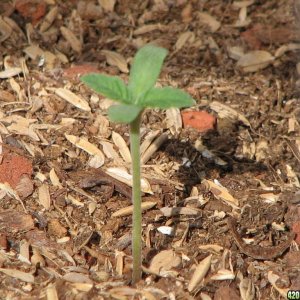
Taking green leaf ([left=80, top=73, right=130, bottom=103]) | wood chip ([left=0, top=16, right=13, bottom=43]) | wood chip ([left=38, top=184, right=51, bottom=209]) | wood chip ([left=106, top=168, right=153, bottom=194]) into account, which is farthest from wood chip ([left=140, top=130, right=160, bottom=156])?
wood chip ([left=0, top=16, right=13, bottom=43])

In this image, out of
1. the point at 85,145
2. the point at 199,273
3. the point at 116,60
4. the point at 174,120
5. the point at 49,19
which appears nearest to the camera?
the point at 199,273

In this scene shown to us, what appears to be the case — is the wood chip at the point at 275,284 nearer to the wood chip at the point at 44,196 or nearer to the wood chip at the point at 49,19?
the wood chip at the point at 44,196

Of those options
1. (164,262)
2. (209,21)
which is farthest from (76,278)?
(209,21)

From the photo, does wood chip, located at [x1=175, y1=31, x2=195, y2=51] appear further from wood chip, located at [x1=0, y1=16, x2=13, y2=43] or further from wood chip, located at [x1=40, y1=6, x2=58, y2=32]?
wood chip, located at [x1=0, y1=16, x2=13, y2=43]

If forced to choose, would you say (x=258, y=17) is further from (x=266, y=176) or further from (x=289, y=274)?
(x=289, y=274)

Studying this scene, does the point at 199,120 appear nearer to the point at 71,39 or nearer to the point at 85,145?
the point at 85,145
